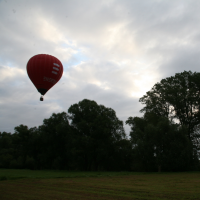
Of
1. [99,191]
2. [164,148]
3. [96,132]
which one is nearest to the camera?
[99,191]

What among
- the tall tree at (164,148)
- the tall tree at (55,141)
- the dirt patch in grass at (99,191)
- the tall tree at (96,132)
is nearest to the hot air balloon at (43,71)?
the dirt patch in grass at (99,191)

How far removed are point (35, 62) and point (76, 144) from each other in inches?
916

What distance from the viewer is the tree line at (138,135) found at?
119 feet

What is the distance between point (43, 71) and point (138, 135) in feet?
79.0

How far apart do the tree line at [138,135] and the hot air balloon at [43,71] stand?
2043 cm

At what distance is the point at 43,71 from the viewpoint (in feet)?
73.7

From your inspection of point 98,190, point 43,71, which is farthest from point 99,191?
point 43,71

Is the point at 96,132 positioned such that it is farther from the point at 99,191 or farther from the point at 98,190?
the point at 99,191

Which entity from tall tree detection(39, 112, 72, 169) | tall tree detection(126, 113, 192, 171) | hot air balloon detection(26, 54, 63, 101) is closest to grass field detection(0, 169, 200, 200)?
hot air balloon detection(26, 54, 63, 101)

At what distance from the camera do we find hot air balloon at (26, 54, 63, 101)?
22.5m

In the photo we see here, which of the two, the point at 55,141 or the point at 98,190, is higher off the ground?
the point at 55,141

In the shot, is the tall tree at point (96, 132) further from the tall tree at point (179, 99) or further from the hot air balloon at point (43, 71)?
the hot air balloon at point (43, 71)

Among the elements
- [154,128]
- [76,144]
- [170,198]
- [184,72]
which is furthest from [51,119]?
[170,198]

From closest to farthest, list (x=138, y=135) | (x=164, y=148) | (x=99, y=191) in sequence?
(x=99, y=191)
(x=164, y=148)
(x=138, y=135)
